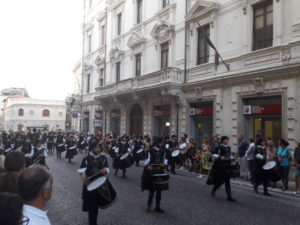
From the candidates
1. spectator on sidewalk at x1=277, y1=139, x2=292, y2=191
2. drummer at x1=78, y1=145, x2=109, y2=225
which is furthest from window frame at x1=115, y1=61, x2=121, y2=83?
drummer at x1=78, y1=145, x2=109, y2=225

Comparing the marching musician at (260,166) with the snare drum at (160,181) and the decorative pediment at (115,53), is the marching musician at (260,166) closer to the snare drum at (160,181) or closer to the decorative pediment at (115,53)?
the snare drum at (160,181)

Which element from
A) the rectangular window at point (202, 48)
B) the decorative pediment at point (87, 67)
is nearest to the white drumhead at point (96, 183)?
the rectangular window at point (202, 48)

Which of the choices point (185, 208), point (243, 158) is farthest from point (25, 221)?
point (243, 158)

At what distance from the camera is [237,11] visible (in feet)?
53.1

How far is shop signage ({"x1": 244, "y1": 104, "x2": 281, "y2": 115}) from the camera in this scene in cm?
1395

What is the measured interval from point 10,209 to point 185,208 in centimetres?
654

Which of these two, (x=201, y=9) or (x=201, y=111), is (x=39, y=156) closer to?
(x=201, y=111)

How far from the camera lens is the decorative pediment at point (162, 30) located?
21.0 metres

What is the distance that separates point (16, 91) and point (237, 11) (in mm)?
119524

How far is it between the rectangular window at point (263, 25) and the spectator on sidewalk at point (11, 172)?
44.4 ft

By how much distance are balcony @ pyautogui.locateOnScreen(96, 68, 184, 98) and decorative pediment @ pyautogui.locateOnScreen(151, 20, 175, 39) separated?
313 cm

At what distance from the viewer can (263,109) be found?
14.6 m

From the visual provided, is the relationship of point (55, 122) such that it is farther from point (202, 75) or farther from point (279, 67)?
point (279, 67)

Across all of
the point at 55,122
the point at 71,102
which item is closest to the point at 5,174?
the point at 71,102
